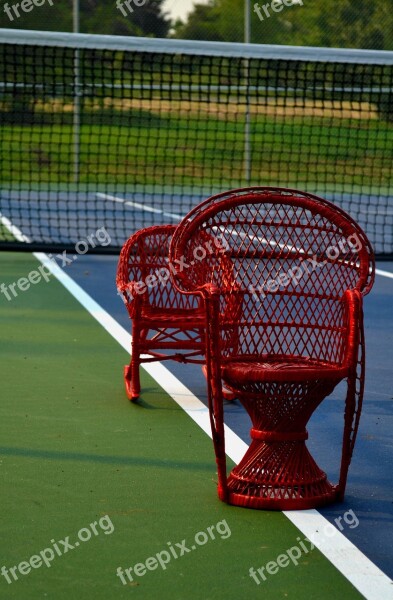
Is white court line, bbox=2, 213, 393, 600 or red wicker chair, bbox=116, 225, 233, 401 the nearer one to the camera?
white court line, bbox=2, 213, 393, 600

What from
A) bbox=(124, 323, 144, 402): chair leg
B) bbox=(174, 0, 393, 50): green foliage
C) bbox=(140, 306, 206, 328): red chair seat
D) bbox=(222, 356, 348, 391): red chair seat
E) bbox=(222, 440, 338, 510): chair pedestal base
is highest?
bbox=(222, 356, 348, 391): red chair seat

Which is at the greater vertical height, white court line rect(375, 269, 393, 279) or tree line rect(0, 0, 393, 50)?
tree line rect(0, 0, 393, 50)

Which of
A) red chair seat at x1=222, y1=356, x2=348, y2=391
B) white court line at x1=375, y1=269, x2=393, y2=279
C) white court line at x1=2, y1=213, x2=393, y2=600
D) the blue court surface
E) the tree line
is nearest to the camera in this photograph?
white court line at x1=2, y1=213, x2=393, y2=600

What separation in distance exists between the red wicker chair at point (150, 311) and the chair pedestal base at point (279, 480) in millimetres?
1531

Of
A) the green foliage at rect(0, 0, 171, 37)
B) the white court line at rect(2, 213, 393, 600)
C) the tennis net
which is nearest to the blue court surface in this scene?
the white court line at rect(2, 213, 393, 600)

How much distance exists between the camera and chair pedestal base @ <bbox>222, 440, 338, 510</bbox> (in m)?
4.76

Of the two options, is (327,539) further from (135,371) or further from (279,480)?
(135,371)

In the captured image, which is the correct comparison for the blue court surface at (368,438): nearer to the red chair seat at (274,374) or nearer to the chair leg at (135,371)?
the chair leg at (135,371)

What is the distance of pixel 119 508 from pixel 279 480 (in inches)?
25.1

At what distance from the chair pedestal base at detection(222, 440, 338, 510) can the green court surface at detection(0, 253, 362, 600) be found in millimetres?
56

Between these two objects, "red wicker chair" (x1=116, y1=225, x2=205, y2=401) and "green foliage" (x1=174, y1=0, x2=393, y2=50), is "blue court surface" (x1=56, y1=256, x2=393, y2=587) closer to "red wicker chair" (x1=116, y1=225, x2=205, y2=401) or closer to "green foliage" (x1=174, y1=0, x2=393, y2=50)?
"red wicker chair" (x1=116, y1=225, x2=205, y2=401)

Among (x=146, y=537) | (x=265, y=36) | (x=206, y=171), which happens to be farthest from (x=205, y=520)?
(x=206, y=171)

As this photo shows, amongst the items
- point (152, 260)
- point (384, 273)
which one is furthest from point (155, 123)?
point (152, 260)

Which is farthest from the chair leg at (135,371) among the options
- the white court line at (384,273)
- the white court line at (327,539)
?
the white court line at (384,273)
